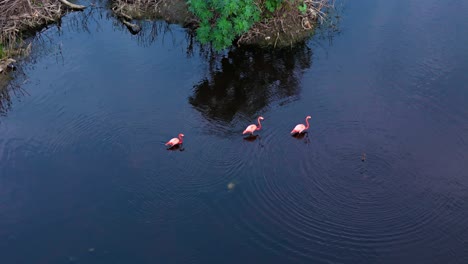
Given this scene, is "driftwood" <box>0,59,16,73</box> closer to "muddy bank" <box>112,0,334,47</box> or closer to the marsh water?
the marsh water

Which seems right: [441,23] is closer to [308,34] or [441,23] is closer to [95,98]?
[308,34]

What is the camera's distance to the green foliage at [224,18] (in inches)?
913

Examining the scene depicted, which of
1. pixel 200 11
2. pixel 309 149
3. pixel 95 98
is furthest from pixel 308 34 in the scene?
pixel 95 98

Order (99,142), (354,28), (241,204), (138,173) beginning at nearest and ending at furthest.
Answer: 1. (241,204)
2. (138,173)
3. (99,142)
4. (354,28)

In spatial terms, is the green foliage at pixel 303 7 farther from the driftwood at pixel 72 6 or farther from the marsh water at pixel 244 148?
the driftwood at pixel 72 6

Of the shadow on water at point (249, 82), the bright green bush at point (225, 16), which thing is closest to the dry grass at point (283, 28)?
the shadow on water at point (249, 82)

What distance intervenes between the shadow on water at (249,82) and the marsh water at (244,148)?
0.28 ft

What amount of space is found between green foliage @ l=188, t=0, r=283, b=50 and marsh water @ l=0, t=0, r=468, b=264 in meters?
1.61

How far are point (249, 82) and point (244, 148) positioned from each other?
5.11 metres

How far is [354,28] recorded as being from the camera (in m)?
26.7

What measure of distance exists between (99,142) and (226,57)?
8.38m

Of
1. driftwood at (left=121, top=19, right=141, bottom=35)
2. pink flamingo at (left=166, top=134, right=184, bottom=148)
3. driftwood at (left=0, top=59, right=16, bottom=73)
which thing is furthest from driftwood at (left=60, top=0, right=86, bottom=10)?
pink flamingo at (left=166, top=134, right=184, bottom=148)

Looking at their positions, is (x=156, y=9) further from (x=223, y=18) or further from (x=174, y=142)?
(x=174, y=142)

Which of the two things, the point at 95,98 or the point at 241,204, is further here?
the point at 95,98
